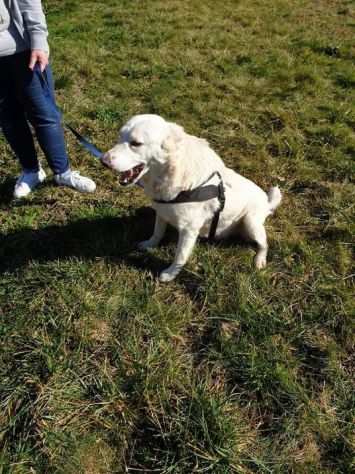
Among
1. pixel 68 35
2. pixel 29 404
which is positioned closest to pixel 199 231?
pixel 29 404

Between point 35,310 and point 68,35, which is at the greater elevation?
point 68,35

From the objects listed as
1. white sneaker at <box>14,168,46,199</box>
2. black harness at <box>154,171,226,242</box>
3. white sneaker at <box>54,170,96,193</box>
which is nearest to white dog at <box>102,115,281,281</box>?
black harness at <box>154,171,226,242</box>

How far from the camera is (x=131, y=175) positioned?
2602 mm

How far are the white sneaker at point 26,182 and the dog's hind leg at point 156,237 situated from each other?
4.42 ft

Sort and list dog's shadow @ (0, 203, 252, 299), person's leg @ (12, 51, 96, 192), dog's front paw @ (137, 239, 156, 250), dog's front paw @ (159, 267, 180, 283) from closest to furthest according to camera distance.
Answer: person's leg @ (12, 51, 96, 192) < dog's front paw @ (159, 267, 180, 283) < dog's shadow @ (0, 203, 252, 299) < dog's front paw @ (137, 239, 156, 250)

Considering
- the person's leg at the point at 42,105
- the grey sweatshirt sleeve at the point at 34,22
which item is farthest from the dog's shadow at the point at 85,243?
the grey sweatshirt sleeve at the point at 34,22

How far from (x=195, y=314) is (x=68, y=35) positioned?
595cm

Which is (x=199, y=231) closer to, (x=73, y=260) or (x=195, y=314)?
(x=195, y=314)

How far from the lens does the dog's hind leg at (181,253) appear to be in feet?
9.73

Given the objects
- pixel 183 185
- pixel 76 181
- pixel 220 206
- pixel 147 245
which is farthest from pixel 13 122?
pixel 220 206

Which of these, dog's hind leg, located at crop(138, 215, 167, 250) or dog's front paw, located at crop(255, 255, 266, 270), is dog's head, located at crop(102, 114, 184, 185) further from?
dog's front paw, located at crop(255, 255, 266, 270)

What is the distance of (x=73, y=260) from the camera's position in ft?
10.6

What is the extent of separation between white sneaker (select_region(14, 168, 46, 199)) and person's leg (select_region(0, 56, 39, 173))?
5cm

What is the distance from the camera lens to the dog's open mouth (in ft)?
8.48
